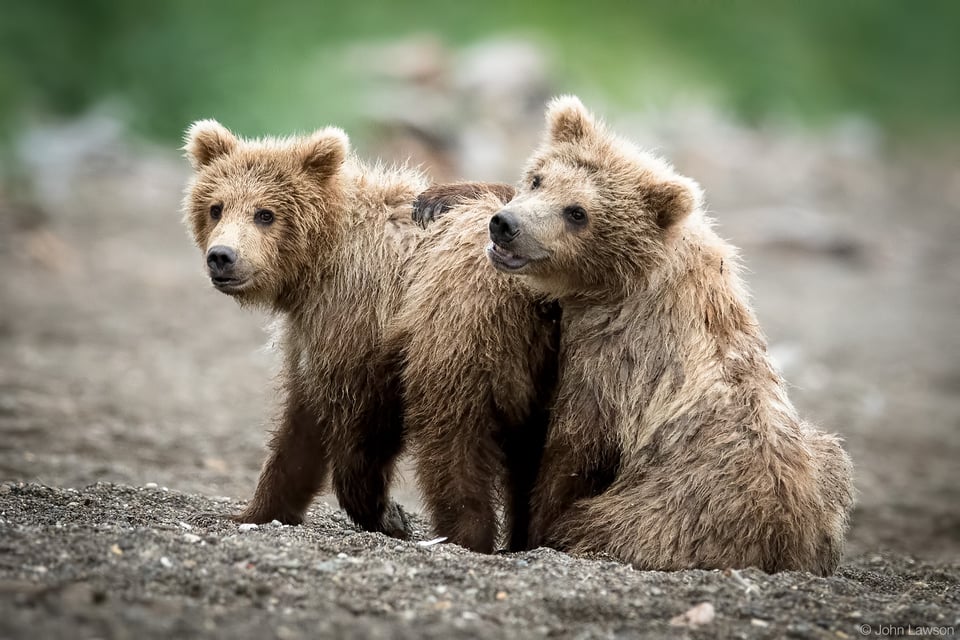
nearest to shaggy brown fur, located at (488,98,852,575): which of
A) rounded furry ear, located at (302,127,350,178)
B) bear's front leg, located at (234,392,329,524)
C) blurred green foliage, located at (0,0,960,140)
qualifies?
rounded furry ear, located at (302,127,350,178)

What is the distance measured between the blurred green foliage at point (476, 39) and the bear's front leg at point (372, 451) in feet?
39.7

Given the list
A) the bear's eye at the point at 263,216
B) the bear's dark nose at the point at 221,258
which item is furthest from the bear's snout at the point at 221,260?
the bear's eye at the point at 263,216

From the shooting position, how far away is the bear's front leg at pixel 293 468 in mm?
6027

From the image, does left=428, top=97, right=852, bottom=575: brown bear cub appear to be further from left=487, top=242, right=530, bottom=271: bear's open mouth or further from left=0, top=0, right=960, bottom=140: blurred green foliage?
left=0, top=0, right=960, bottom=140: blurred green foliage

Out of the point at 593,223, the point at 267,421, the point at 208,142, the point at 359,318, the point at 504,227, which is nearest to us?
the point at 504,227

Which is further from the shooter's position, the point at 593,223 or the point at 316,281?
the point at 316,281

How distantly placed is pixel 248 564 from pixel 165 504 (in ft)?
5.33

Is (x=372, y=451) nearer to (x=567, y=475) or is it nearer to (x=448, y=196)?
(x=567, y=475)

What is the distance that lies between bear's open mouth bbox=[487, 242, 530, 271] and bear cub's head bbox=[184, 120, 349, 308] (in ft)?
3.22

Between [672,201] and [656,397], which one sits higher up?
[672,201]

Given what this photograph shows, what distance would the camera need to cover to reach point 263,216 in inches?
229

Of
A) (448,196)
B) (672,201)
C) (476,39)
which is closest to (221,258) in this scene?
(448,196)

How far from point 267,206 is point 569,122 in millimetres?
1551

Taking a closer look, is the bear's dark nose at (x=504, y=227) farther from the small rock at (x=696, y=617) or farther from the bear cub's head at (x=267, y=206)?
the small rock at (x=696, y=617)
